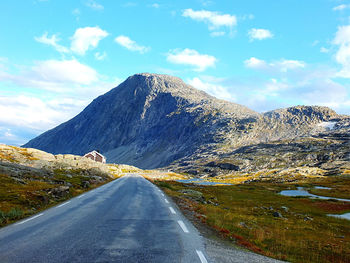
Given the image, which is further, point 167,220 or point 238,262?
point 167,220

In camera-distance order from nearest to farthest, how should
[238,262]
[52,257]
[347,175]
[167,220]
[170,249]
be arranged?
1. [52,257]
2. [238,262]
3. [170,249]
4. [167,220]
5. [347,175]

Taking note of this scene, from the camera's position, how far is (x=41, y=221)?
472 inches

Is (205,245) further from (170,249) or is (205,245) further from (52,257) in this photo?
(52,257)

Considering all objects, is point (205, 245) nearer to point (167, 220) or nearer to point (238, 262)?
point (238, 262)

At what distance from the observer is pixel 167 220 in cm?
1330

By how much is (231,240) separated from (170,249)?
3.82m

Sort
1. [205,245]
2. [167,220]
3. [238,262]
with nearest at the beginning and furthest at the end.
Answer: [238,262] → [205,245] → [167,220]

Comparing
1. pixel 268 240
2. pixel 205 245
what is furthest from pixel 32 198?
pixel 268 240

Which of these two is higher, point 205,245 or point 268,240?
point 205,245

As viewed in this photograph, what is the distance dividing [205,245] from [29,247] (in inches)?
232

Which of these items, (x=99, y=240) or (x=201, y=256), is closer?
(x=201, y=256)

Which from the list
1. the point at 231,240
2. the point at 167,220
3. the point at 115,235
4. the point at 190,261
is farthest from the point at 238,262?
the point at 167,220

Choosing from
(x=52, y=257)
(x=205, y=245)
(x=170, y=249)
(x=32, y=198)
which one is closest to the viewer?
(x=52, y=257)

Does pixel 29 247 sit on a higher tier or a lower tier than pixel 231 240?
higher
